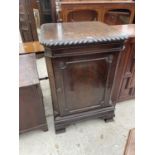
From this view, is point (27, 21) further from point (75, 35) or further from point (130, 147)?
point (130, 147)

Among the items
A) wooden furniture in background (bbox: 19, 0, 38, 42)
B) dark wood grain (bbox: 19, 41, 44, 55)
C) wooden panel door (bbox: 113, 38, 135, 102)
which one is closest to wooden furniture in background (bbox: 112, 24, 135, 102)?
wooden panel door (bbox: 113, 38, 135, 102)

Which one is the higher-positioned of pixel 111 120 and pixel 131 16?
pixel 131 16

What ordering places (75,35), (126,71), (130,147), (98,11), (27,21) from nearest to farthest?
(130,147) < (75,35) < (126,71) < (98,11) < (27,21)

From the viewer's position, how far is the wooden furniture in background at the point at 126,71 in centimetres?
126

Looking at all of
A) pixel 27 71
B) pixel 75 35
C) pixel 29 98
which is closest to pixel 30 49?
pixel 27 71

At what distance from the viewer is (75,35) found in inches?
38.9

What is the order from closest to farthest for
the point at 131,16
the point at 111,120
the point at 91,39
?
the point at 91,39, the point at 111,120, the point at 131,16

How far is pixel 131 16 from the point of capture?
200 centimetres

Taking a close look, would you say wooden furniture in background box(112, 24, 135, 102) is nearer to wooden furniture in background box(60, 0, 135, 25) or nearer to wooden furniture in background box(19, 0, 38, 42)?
wooden furniture in background box(60, 0, 135, 25)

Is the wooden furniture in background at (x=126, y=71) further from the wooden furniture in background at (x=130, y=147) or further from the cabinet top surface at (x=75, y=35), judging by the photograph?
the wooden furniture in background at (x=130, y=147)

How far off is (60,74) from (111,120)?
32.7 inches

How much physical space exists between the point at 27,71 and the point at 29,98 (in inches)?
8.6
